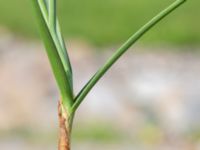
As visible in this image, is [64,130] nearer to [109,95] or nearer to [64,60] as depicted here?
[64,60]

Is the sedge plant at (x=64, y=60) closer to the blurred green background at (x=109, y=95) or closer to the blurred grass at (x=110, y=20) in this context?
the blurred green background at (x=109, y=95)

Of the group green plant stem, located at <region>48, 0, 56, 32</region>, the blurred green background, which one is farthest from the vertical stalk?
the blurred green background

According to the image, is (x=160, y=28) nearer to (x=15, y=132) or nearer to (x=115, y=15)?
(x=115, y=15)

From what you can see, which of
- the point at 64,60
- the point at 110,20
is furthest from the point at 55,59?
the point at 110,20

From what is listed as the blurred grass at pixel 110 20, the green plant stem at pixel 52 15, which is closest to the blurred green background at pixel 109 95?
the blurred grass at pixel 110 20

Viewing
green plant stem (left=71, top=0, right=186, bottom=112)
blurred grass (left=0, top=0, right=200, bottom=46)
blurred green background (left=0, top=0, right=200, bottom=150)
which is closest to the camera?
green plant stem (left=71, top=0, right=186, bottom=112)

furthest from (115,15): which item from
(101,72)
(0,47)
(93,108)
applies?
(101,72)

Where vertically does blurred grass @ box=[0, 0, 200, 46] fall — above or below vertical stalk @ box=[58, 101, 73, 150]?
below

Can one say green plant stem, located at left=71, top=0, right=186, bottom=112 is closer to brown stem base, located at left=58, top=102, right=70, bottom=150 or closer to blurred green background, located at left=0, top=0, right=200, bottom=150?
brown stem base, located at left=58, top=102, right=70, bottom=150
